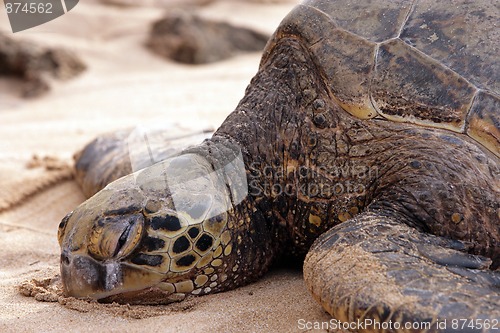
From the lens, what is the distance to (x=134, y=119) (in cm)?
574

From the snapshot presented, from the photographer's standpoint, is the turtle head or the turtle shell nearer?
the turtle head

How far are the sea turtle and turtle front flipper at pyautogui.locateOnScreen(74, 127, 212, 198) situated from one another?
29.7 inches

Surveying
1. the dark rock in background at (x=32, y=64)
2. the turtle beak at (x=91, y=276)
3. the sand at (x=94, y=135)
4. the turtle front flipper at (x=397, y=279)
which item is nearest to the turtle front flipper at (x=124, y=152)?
the sand at (x=94, y=135)

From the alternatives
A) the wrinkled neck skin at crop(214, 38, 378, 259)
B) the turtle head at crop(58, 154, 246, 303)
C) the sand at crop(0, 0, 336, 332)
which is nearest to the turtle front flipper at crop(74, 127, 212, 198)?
the sand at crop(0, 0, 336, 332)

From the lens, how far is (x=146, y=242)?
225 centimetres

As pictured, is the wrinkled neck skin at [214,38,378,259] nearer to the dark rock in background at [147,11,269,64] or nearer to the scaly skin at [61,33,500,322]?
the scaly skin at [61,33,500,322]

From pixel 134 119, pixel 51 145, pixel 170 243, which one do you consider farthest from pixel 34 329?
pixel 134 119

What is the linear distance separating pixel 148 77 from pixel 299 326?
6.43 metres


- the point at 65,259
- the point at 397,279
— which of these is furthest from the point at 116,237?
the point at 397,279

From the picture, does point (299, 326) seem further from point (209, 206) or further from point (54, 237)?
point (54, 237)

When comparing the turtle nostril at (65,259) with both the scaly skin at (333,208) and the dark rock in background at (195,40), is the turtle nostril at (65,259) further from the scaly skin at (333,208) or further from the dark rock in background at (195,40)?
the dark rock in background at (195,40)

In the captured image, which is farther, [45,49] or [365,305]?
[45,49]

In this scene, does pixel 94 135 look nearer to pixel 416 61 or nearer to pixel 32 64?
pixel 32 64

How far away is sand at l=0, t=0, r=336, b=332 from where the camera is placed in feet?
7.20
